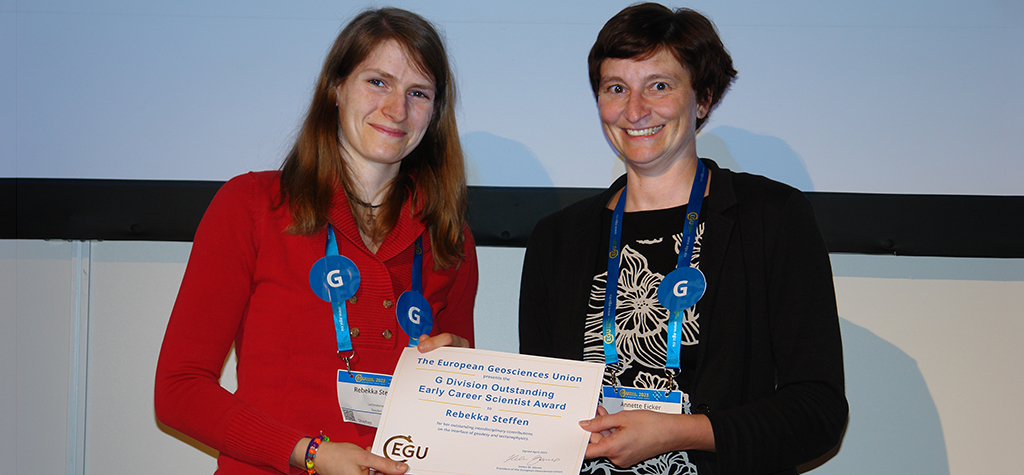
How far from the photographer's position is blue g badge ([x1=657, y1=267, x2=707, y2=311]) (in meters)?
1.72

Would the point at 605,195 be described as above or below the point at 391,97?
below

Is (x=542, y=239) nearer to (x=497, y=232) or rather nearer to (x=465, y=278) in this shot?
(x=465, y=278)

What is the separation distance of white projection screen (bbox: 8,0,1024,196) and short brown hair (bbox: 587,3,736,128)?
2.15 feet

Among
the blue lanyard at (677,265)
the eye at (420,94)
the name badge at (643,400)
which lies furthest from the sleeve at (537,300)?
the eye at (420,94)

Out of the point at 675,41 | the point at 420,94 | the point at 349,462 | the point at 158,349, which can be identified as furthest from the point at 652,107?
the point at 158,349

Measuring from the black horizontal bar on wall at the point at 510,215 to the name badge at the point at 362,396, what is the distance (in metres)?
0.93

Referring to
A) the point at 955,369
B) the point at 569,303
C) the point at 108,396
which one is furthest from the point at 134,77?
the point at 955,369

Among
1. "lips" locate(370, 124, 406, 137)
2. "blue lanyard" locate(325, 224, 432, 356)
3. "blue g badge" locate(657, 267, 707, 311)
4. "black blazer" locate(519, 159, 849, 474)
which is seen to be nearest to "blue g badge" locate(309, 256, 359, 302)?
"blue lanyard" locate(325, 224, 432, 356)

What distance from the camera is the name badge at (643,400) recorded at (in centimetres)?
165

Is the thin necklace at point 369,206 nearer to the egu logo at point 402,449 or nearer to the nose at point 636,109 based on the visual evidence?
the egu logo at point 402,449

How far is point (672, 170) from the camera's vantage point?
190 cm

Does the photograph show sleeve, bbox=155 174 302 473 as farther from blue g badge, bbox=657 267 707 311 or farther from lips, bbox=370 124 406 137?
blue g badge, bbox=657 267 707 311

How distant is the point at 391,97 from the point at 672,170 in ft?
2.58

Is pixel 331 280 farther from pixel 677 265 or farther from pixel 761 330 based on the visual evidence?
pixel 761 330
